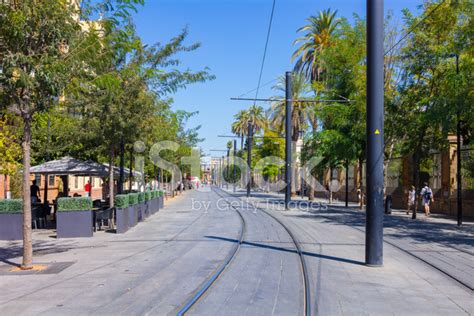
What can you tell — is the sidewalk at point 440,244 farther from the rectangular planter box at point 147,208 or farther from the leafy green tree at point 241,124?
the leafy green tree at point 241,124

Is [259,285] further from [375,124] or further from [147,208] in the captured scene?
[147,208]

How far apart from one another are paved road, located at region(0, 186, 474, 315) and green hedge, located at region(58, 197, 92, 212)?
1037 mm

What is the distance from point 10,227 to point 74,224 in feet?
6.06

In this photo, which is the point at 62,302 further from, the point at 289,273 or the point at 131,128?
the point at 131,128

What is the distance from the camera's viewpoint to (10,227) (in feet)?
49.8

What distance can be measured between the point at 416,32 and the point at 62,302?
62.4ft

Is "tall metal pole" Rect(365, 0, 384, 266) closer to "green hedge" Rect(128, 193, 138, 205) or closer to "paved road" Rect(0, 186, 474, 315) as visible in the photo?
"paved road" Rect(0, 186, 474, 315)

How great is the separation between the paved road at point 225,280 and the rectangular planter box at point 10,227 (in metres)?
0.63

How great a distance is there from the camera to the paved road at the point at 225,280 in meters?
7.20

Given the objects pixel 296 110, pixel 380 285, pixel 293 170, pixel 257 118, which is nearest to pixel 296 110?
pixel 296 110

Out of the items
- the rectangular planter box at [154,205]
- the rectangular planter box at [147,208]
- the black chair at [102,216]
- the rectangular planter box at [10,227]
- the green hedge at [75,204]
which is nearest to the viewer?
the rectangular planter box at [10,227]

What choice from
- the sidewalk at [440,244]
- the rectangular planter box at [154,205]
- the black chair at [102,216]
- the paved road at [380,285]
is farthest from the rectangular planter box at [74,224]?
the rectangular planter box at [154,205]

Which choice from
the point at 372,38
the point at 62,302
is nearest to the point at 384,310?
the point at 62,302

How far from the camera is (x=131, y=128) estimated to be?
18.5m
